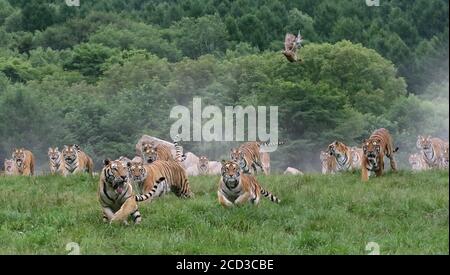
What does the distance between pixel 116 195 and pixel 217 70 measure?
31.2m

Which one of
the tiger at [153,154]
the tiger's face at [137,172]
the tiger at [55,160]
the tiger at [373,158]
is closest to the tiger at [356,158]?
the tiger at [373,158]

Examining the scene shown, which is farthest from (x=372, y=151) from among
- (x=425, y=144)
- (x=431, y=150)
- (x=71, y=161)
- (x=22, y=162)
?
(x=22, y=162)

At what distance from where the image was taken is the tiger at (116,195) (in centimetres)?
721

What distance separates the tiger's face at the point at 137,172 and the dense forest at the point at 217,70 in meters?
18.9

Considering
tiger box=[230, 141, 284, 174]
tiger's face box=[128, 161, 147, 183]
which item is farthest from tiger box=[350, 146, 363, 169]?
tiger's face box=[128, 161, 147, 183]

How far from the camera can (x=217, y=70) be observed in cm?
3825

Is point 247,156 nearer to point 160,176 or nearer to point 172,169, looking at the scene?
point 172,169

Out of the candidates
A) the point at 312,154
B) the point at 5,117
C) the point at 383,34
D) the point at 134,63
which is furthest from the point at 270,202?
the point at 383,34

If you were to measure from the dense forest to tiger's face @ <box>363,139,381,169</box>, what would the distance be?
16238mm

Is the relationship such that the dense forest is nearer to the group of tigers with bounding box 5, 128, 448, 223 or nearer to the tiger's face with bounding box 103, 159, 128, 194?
the group of tigers with bounding box 5, 128, 448, 223

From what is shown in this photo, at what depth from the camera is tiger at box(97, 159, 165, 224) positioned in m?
7.21

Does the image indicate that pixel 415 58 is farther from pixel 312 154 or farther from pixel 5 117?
pixel 5 117

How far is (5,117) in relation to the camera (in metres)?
33.7

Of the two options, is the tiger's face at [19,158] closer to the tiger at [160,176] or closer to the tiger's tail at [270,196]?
the tiger at [160,176]
